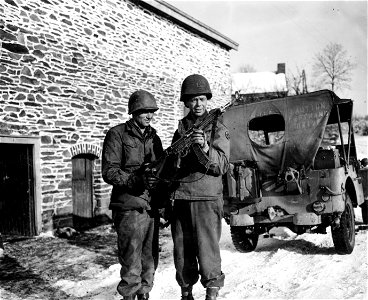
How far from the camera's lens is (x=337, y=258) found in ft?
18.2

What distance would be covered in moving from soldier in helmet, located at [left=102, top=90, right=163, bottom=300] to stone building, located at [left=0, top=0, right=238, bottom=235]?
5.36 metres

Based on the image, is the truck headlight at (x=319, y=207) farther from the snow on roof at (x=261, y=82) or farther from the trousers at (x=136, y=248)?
the snow on roof at (x=261, y=82)

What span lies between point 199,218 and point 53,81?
706cm

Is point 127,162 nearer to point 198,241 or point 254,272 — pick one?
point 198,241

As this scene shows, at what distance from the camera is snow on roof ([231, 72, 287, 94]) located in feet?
118

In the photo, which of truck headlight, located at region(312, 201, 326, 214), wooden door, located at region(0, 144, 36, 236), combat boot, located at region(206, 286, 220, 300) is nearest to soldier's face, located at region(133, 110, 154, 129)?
combat boot, located at region(206, 286, 220, 300)

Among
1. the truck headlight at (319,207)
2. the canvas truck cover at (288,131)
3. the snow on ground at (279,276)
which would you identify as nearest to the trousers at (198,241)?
the snow on ground at (279,276)

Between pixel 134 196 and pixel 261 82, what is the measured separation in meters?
35.8

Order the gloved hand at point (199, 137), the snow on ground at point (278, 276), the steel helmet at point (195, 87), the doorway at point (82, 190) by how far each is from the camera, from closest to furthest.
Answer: the gloved hand at point (199, 137) → the steel helmet at point (195, 87) → the snow on ground at point (278, 276) → the doorway at point (82, 190)

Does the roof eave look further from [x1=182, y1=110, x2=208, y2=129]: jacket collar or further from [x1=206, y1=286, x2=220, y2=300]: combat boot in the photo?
[x1=206, y1=286, x2=220, y2=300]: combat boot

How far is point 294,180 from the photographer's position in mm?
5578

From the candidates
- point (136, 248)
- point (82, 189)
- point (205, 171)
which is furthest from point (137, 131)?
point (82, 189)

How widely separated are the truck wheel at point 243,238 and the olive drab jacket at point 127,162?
2901 mm

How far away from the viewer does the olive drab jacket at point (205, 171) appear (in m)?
3.37
